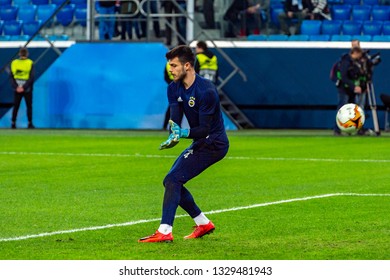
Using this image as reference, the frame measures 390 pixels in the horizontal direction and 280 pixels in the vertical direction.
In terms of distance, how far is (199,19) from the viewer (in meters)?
Result: 33.7

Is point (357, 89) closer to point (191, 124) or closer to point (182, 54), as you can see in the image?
point (191, 124)

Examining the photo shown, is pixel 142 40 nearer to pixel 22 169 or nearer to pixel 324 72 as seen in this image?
pixel 324 72

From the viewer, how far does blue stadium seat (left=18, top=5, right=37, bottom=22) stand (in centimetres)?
3766

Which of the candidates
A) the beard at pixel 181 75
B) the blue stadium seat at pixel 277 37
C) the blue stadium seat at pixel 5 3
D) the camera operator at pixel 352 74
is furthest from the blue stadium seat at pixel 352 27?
the beard at pixel 181 75

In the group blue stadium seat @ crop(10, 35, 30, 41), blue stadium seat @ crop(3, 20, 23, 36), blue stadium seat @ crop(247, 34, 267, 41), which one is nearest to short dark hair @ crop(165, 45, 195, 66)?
blue stadium seat @ crop(247, 34, 267, 41)

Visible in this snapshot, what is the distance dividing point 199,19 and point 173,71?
23.1 metres

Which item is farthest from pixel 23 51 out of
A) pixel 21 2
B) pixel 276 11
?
pixel 276 11

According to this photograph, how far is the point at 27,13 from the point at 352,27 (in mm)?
10204

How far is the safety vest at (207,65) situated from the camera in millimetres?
31594

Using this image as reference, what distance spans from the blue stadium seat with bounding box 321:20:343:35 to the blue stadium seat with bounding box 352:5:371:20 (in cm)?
58

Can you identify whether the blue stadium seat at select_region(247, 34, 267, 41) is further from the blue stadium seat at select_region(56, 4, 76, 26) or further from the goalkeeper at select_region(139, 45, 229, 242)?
the goalkeeper at select_region(139, 45, 229, 242)

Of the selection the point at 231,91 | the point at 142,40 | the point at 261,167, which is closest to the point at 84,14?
the point at 142,40

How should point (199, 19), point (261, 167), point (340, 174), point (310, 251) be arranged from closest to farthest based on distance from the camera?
point (310, 251) < point (340, 174) < point (261, 167) < point (199, 19)

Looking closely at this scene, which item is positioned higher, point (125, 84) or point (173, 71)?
point (173, 71)
